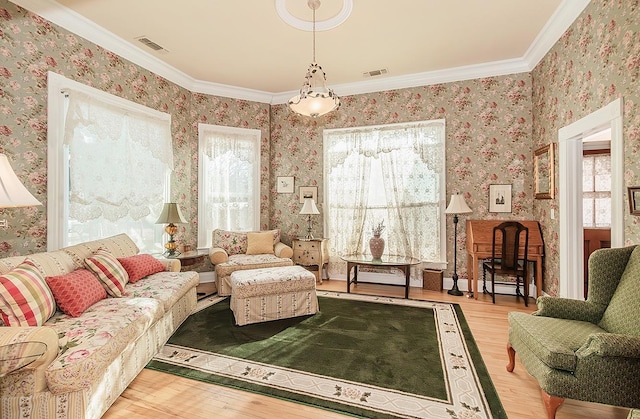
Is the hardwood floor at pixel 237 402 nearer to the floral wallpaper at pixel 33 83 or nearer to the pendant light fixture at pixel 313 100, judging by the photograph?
the floral wallpaper at pixel 33 83

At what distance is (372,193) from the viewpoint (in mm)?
5312

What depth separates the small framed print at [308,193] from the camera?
565cm

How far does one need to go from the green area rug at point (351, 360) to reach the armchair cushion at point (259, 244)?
1.22 meters

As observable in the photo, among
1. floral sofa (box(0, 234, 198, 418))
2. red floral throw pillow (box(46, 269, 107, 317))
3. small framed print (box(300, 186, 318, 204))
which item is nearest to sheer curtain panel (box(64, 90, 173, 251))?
floral sofa (box(0, 234, 198, 418))

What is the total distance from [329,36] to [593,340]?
3686 mm

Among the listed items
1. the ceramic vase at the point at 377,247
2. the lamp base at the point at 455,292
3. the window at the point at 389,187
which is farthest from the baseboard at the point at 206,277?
the lamp base at the point at 455,292

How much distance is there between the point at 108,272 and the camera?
9.17 ft

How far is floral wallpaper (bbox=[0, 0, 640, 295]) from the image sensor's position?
280 centimetres

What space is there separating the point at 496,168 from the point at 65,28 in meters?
5.52

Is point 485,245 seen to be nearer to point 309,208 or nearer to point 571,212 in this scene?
point 571,212

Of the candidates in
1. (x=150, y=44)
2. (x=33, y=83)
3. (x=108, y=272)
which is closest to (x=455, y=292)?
(x=108, y=272)

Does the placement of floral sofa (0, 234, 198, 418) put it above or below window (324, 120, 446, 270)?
below

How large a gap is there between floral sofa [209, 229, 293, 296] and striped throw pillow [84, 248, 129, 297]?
1.60 meters

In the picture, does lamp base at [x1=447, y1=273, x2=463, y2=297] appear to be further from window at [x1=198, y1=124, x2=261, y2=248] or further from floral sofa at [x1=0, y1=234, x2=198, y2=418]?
floral sofa at [x1=0, y1=234, x2=198, y2=418]
